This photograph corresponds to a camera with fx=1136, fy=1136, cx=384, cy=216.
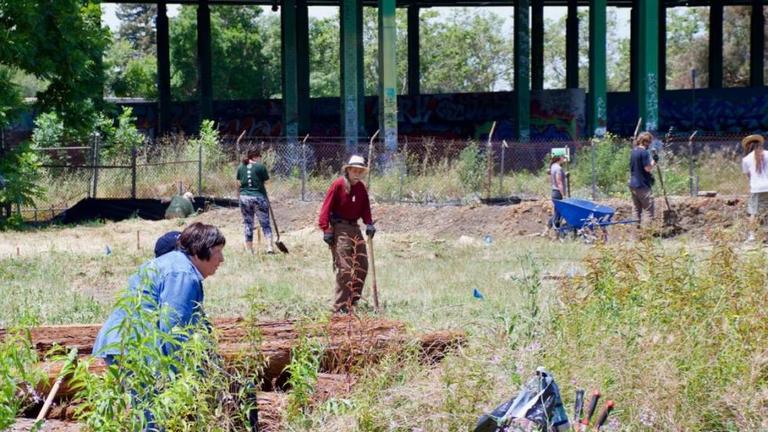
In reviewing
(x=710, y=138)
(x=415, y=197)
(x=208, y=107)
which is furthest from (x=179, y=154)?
(x=710, y=138)

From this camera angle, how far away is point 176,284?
5.84 meters

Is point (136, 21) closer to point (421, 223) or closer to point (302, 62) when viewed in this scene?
point (302, 62)

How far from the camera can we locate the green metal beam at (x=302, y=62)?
4119 centimetres

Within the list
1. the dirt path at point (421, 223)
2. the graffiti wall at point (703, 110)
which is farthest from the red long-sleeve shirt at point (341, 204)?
the graffiti wall at point (703, 110)

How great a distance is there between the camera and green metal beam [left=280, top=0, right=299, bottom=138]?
37781 mm

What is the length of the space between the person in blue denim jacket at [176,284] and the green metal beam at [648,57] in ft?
90.3

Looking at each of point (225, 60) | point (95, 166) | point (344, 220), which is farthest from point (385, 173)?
point (225, 60)

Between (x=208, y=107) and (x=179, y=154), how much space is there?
11.9 m

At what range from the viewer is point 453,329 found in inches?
335

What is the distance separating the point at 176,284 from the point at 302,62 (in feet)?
118

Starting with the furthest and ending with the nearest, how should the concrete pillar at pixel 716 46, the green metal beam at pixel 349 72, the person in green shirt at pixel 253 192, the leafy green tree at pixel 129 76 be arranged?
the leafy green tree at pixel 129 76
the concrete pillar at pixel 716 46
the green metal beam at pixel 349 72
the person in green shirt at pixel 253 192

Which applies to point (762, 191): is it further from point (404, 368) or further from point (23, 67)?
point (23, 67)

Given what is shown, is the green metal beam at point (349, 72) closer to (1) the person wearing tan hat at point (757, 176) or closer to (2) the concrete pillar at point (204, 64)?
(2) the concrete pillar at point (204, 64)

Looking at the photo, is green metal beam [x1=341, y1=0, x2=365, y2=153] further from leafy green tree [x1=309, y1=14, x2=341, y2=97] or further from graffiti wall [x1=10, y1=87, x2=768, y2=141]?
leafy green tree [x1=309, y1=14, x2=341, y2=97]
